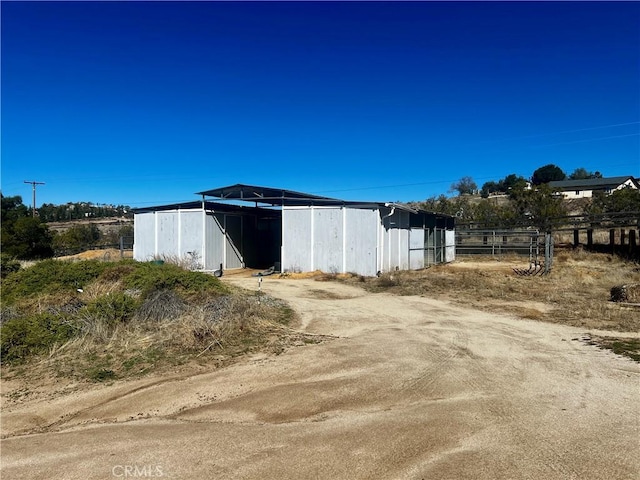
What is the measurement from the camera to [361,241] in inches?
724

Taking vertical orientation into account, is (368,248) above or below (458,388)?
above

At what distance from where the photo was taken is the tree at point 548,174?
9100 cm

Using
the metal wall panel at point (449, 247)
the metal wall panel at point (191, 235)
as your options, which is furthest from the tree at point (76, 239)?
the metal wall panel at point (449, 247)

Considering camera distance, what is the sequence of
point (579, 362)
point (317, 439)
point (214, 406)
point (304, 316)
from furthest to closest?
point (304, 316)
point (579, 362)
point (214, 406)
point (317, 439)

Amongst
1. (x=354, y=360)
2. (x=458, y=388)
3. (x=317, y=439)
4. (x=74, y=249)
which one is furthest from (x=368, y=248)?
(x=74, y=249)

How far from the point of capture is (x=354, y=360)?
647 centimetres

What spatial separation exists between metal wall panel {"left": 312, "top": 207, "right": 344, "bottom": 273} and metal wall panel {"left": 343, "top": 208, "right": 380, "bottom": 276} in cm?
29

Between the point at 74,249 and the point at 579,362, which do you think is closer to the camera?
the point at 579,362

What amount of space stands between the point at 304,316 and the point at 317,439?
19.8ft

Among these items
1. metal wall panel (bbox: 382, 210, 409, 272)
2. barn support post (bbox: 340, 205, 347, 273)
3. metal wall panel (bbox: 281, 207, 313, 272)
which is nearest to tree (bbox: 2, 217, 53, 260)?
metal wall panel (bbox: 281, 207, 313, 272)

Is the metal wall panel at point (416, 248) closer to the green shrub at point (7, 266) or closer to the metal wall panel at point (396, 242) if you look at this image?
the metal wall panel at point (396, 242)

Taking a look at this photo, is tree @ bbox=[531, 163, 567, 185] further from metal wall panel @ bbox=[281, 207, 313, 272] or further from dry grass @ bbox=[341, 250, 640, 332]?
metal wall panel @ bbox=[281, 207, 313, 272]

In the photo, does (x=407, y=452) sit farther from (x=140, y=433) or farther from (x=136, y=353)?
(x=136, y=353)

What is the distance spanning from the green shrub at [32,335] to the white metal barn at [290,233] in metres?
12.3
